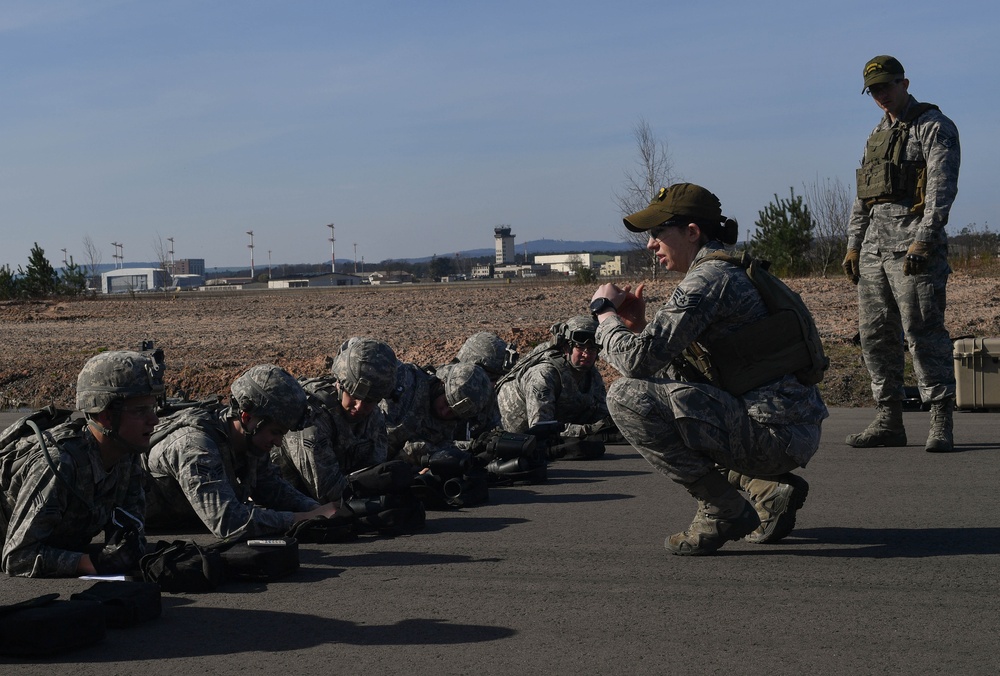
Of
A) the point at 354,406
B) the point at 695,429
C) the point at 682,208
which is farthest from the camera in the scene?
the point at 354,406

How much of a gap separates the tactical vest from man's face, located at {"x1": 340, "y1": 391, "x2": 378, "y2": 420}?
14.8 ft

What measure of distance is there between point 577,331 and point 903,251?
9.14 feet

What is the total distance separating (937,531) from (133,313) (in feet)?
102

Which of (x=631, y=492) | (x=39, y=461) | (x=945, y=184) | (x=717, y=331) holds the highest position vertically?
(x=945, y=184)

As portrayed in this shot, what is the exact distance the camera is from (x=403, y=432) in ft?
30.4

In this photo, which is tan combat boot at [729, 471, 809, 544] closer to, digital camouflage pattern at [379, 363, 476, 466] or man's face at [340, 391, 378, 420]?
man's face at [340, 391, 378, 420]

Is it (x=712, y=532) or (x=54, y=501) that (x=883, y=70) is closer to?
(x=712, y=532)

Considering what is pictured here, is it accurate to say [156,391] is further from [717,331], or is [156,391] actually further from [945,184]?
[945,184]

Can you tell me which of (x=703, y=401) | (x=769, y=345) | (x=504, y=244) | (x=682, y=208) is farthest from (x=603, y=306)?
(x=504, y=244)

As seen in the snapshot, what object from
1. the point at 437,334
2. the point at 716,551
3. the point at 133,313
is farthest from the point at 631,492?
the point at 133,313

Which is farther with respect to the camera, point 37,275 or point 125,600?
point 37,275

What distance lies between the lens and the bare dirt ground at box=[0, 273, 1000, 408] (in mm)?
15820

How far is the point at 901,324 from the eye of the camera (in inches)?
377

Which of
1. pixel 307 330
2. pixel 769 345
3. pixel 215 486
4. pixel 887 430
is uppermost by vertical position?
pixel 769 345
